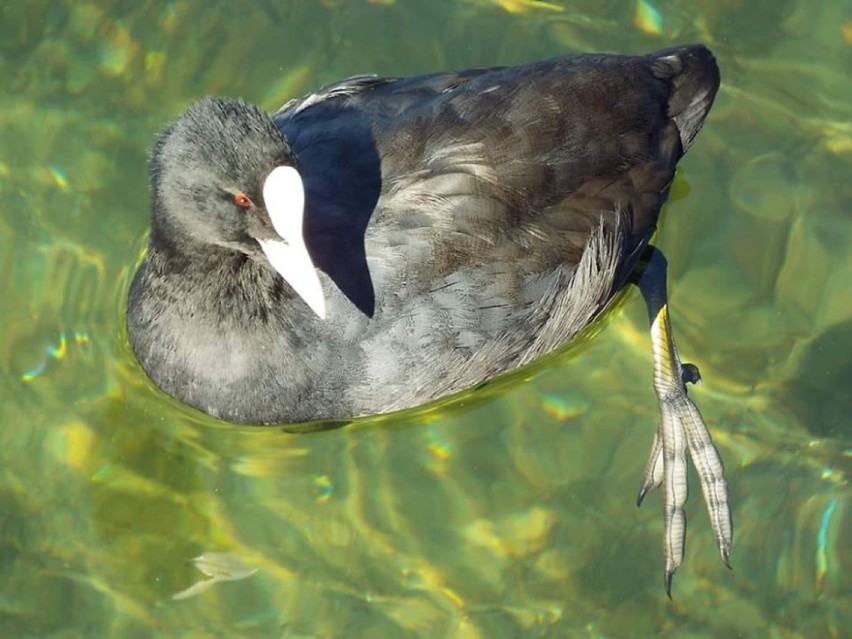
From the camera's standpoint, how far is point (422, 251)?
13.7 ft

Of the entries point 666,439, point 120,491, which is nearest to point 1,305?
point 120,491

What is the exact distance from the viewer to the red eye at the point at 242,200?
384 centimetres

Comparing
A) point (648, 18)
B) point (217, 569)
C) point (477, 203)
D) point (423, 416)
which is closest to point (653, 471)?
point (423, 416)

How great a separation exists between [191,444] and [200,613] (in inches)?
24.3

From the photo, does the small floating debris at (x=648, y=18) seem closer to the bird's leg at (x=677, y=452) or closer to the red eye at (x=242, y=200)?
the bird's leg at (x=677, y=452)

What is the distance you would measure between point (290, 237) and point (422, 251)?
505 mm

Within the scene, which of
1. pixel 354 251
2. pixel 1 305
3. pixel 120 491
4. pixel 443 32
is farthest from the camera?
pixel 443 32

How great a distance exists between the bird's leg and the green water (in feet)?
0.21

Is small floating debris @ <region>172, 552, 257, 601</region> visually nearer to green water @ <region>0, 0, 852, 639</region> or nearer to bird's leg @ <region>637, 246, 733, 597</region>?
green water @ <region>0, 0, 852, 639</region>

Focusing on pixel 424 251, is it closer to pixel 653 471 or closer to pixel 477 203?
pixel 477 203

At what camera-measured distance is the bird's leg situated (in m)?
4.55

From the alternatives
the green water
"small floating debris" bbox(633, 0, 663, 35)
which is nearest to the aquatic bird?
the green water

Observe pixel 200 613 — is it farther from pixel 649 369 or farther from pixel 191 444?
pixel 649 369

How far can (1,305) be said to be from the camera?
15.9 ft
